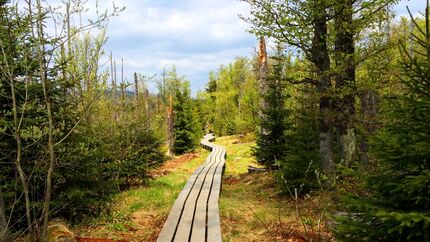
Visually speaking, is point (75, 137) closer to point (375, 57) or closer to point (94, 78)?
point (94, 78)

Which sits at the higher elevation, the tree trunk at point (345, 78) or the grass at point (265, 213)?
the tree trunk at point (345, 78)

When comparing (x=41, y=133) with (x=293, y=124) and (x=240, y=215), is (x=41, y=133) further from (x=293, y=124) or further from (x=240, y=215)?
(x=293, y=124)

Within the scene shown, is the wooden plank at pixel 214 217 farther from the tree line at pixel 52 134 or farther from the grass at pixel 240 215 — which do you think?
the tree line at pixel 52 134

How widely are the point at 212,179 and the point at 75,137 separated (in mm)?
6453

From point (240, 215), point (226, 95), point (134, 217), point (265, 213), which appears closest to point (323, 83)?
point (265, 213)

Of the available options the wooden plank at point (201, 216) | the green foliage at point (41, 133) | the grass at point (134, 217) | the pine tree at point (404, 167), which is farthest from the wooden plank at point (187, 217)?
the pine tree at point (404, 167)

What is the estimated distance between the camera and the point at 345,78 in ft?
30.3

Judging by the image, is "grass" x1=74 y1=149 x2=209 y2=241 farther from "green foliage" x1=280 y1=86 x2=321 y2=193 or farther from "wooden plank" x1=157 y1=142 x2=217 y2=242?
"green foliage" x1=280 y1=86 x2=321 y2=193

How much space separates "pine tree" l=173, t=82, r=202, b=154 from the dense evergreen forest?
14.4 metres

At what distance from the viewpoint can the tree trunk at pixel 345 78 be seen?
27.4 feet

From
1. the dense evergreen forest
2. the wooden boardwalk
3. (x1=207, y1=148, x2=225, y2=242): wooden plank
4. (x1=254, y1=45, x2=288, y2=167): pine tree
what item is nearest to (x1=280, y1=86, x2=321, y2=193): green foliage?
the dense evergreen forest

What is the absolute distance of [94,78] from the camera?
412 inches

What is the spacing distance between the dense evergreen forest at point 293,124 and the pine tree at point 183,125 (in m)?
14.4

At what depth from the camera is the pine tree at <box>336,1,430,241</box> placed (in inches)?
120
